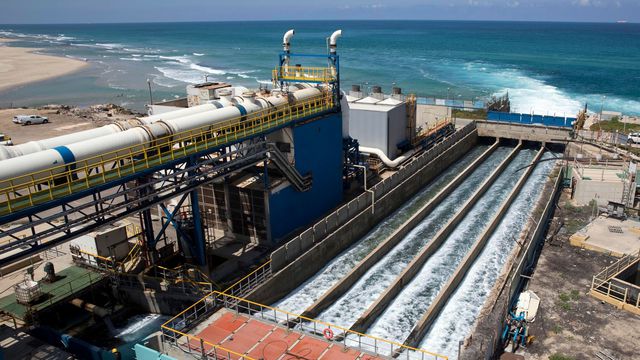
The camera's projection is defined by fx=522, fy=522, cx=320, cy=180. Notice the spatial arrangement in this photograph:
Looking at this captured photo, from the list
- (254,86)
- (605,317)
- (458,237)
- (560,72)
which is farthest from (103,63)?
(605,317)

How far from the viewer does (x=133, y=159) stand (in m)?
22.4

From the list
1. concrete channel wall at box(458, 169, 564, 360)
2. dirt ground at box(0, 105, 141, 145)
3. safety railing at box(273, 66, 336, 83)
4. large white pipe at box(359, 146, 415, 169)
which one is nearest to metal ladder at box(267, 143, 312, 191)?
safety railing at box(273, 66, 336, 83)

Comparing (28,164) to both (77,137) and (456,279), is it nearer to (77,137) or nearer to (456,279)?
(77,137)

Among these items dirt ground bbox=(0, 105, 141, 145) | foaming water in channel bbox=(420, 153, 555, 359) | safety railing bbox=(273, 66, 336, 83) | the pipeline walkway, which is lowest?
foaming water in channel bbox=(420, 153, 555, 359)

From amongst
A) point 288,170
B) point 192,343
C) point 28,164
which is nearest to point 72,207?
point 28,164

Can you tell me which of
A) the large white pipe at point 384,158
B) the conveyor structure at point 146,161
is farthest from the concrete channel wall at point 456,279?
the conveyor structure at point 146,161

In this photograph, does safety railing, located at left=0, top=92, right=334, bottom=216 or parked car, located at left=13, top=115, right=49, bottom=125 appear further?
parked car, located at left=13, top=115, right=49, bottom=125

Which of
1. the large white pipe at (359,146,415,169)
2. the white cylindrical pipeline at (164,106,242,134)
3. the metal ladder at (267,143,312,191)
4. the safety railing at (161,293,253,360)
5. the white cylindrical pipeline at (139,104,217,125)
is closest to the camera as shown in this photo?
the safety railing at (161,293,253,360)

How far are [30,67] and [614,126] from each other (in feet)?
438

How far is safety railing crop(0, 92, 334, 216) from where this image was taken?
1791 centimetres

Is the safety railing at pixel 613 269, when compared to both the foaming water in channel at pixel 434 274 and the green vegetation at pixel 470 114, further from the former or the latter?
the green vegetation at pixel 470 114

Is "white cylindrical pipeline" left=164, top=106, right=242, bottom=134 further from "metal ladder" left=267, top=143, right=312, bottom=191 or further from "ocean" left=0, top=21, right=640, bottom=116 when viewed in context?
"ocean" left=0, top=21, right=640, bottom=116

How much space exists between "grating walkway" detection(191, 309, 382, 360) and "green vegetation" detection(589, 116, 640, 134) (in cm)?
4612

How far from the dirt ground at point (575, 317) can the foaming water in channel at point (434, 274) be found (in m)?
4.88
